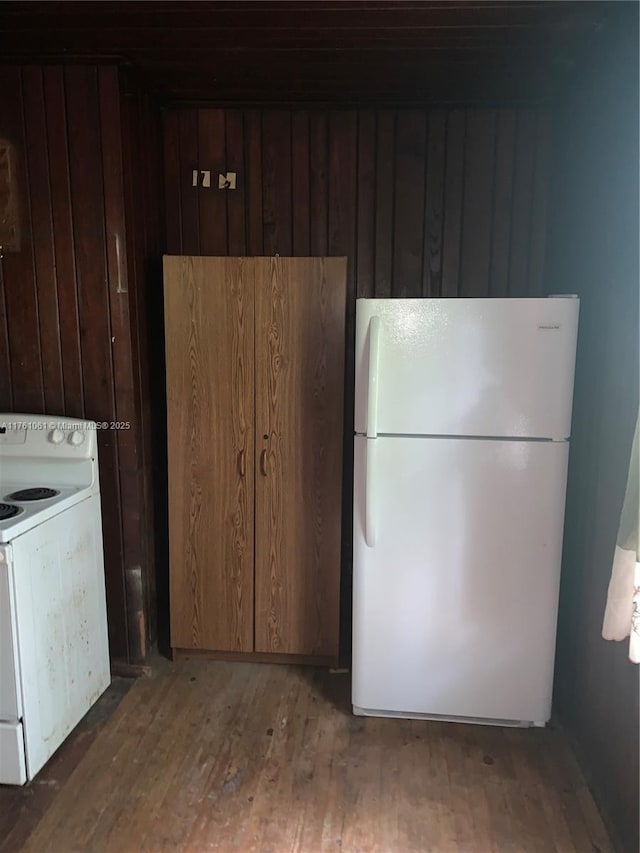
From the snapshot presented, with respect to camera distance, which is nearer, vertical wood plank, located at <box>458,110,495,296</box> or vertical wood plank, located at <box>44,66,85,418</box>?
vertical wood plank, located at <box>44,66,85,418</box>

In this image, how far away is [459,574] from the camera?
2.04 meters

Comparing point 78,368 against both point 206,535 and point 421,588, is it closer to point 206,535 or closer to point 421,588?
point 206,535

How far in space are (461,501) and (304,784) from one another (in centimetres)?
105

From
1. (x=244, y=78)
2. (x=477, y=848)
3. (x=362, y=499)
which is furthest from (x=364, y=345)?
(x=477, y=848)

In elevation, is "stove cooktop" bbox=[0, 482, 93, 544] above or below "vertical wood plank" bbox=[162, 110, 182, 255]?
below

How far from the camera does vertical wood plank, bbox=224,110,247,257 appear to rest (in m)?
2.53

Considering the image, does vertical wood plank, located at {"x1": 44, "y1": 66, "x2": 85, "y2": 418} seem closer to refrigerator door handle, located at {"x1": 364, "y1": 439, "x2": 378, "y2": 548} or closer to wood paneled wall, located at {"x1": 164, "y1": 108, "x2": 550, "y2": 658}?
wood paneled wall, located at {"x1": 164, "y1": 108, "x2": 550, "y2": 658}

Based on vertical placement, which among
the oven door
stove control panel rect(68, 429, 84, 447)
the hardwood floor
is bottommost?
the hardwood floor

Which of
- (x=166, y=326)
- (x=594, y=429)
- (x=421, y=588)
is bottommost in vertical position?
(x=421, y=588)

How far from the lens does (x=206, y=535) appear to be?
97.3 inches

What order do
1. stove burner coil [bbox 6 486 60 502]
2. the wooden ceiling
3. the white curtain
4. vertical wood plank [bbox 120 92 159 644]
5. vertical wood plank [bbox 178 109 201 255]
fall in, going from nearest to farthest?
the white curtain, the wooden ceiling, stove burner coil [bbox 6 486 60 502], vertical wood plank [bbox 120 92 159 644], vertical wood plank [bbox 178 109 201 255]

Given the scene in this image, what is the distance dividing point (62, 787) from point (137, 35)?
8.06ft

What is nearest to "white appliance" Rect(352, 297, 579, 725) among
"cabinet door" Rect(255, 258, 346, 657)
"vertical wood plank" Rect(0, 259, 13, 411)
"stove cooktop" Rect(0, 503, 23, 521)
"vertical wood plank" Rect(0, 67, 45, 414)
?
"cabinet door" Rect(255, 258, 346, 657)

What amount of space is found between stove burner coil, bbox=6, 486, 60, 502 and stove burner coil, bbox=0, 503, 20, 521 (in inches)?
3.8
